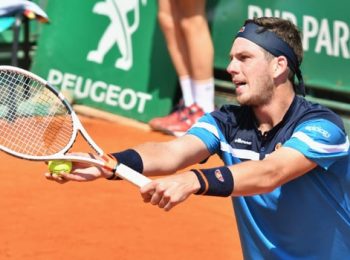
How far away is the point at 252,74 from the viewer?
3504 millimetres

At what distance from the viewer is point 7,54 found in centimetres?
904

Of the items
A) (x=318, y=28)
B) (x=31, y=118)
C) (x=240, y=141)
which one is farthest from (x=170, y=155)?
(x=318, y=28)

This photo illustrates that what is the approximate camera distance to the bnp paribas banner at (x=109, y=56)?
27.1ft

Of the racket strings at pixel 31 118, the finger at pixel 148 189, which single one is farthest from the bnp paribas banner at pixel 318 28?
the finger at pixel 148 189

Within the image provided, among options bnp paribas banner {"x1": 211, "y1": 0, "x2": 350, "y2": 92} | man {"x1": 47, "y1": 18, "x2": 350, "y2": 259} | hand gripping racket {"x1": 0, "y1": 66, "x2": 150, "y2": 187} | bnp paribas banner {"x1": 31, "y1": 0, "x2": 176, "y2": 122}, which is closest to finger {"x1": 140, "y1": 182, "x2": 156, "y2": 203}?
hand gripping racket {"x1": 0, "y1": 66, "x2": 150, "y2": 187}

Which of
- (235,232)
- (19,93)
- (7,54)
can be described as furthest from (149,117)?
(19,93)

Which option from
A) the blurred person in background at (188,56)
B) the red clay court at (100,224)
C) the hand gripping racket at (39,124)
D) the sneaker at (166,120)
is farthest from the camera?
the sneaker at (166,120)

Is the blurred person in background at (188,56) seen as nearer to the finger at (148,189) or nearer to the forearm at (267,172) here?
the forearm at (267,172)

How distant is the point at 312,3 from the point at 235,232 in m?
2.46

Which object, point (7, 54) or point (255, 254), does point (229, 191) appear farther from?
point (7, 54)

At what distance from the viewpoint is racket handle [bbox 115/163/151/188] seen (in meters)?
3.15

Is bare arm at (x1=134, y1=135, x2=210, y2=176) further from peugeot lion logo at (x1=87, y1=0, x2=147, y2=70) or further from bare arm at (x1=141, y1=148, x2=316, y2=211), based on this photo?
peugeot lion logo at (x1=87, y1=0, x2=147, y2=70)

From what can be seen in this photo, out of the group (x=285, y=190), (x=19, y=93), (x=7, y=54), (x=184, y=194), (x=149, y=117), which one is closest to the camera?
(x=184, y=194)

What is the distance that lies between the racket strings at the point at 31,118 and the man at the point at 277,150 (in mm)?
353
